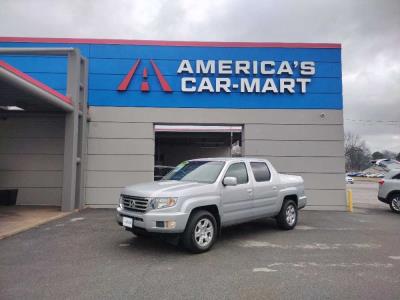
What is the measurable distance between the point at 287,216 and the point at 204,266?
3.71 meters

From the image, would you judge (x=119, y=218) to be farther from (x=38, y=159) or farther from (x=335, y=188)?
(x=335, y=188)

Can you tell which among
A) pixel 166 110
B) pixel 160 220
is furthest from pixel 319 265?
pixel 166 110

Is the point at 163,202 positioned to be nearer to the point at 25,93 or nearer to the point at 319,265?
the point at 319,265

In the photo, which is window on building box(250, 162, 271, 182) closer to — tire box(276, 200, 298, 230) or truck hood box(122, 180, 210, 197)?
tire box(276, 200, 298, 230)

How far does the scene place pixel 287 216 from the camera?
829cm

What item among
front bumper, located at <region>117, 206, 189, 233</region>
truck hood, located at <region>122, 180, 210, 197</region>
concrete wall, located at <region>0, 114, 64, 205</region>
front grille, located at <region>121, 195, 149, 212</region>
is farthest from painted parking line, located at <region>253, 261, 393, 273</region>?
concrete wall, located at <region>0, 114, 64, 205</region>

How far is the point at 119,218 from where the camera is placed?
6.36 m

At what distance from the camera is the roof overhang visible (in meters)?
7.72


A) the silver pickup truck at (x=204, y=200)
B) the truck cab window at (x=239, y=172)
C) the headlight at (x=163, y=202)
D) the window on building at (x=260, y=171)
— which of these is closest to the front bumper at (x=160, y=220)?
the silver pickup truck at (x=204, y=200)

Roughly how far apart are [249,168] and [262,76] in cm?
646

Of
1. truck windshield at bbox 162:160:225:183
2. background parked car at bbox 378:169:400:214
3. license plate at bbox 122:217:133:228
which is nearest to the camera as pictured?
license plate at bbox 122:217:133:228

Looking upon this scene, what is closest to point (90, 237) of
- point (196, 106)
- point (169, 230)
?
point (169, 230)

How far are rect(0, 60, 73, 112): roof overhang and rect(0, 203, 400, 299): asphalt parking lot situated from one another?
3625 millimetres

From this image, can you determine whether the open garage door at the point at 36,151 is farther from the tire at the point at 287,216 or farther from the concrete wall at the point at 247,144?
the tire at the point at 287,216
